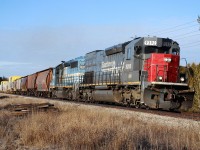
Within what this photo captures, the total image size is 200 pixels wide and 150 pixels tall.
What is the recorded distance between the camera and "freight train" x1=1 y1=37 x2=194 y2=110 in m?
15.9

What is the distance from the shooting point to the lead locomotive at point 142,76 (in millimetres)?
15867

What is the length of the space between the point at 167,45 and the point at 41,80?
2675cm

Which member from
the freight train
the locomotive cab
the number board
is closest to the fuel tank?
the freight train

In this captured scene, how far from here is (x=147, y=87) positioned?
1622 cm

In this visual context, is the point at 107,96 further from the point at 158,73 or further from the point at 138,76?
the point at 158,73

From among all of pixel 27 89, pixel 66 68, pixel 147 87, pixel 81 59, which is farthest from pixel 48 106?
pixel 27 89

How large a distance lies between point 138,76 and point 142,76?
51 cm

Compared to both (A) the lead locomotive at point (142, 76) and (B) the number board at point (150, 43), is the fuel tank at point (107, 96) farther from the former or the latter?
(B) the number board at point (150, 43)

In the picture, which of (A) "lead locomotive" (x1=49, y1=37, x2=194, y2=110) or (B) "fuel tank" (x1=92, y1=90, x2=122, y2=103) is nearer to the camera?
(A) "lead locomotive" (x1=49, y1=37, x2=194, y2=110)

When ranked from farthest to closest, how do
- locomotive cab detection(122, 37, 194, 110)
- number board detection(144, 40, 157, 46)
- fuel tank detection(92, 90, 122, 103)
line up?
fuel tank detection(92, 90, 122, 103) < number board detection(144, 40, 157, 46) < locomotive cab detection(122, 37, 194, 110)

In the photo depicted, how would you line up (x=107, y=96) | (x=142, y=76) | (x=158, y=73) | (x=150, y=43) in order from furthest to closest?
(x=107, y=96) < (x=150, y=43) < (x=142, y=76) < (x=158, y=73)

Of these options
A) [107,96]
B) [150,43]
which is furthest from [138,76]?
[107,96]

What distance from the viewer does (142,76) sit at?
666 inches

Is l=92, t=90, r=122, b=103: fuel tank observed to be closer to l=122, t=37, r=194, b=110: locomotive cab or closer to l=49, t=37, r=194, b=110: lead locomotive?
l=49, t=37, r=194, b=110: lead locomotive
